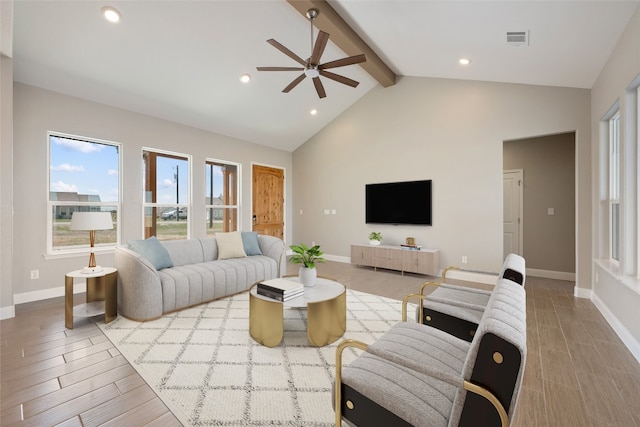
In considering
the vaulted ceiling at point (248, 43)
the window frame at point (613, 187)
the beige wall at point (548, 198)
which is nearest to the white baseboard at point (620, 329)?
the window frame at point (613, 187)

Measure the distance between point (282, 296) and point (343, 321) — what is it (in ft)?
2.10

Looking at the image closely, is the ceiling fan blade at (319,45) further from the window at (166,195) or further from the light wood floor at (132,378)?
the window at (166,195)

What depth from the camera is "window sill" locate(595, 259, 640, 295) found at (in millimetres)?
2353

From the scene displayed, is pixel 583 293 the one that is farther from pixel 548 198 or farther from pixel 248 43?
pixel 248 43

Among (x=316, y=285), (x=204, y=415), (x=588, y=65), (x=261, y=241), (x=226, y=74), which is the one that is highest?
(x=226, y=74)

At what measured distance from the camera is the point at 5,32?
2.65 meters

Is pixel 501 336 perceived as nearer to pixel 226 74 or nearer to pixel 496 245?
pixel 496 245

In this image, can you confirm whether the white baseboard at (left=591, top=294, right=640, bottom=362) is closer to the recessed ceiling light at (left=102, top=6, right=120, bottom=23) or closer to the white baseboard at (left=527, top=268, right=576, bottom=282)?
the white baseboard at (left=527, top=268, right=576, bottom=282)

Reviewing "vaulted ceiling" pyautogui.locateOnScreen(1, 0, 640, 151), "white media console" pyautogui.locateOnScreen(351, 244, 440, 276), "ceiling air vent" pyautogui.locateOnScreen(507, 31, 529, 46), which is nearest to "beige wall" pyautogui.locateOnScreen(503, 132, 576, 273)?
"vaulted ceiling" pyautogui.locateOnScreen(1, 0, 640, 151)

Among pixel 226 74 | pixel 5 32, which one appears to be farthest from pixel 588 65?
pixel 5 32

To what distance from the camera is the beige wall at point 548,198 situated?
15.5ft

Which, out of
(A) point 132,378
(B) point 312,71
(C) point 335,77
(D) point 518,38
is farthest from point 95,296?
(D) point 518,38

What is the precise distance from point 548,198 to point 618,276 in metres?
2.68

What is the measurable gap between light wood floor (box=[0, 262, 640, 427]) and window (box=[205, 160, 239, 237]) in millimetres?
3007
